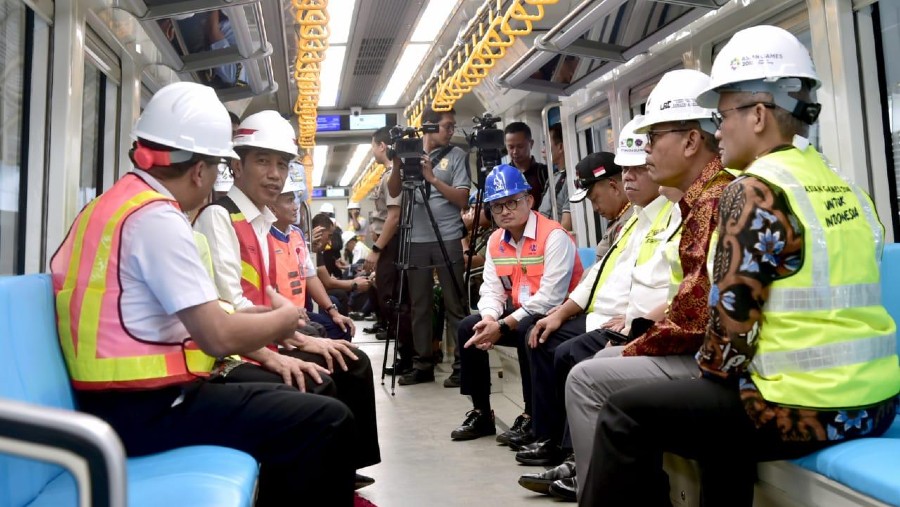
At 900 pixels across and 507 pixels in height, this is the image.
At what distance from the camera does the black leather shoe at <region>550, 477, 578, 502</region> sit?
130 inches

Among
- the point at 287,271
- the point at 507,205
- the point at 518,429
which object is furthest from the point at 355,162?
the point at 287,271

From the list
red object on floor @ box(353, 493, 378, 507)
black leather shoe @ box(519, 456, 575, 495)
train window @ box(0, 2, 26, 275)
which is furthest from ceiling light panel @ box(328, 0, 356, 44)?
black leather shoe @ box(519, 456, 575, 495)

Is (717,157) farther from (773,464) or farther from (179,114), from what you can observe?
(179,114)

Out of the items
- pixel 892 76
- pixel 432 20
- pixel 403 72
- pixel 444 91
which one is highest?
pixel 403 72

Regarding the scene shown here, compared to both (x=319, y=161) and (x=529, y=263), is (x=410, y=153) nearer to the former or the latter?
(x=529, y=263)

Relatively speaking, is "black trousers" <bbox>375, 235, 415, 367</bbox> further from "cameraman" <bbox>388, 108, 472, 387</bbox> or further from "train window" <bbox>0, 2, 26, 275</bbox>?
"train window" <bbox>0, 2, 26, 275</bbox>

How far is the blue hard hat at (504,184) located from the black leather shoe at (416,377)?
239 centimetres

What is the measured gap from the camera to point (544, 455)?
3902 mm

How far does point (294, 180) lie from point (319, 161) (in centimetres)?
1453

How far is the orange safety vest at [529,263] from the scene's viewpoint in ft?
15.1

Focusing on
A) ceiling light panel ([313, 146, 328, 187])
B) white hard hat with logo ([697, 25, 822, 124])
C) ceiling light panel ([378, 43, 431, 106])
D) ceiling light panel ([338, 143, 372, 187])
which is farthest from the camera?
ceiling light panel ([313, 146, 328, 187])

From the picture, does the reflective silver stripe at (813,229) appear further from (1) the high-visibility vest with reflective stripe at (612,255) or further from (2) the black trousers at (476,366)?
(2) the black trousers at (476,366)

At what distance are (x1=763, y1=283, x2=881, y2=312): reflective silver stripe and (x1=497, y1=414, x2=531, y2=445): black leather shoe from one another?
8.12ft

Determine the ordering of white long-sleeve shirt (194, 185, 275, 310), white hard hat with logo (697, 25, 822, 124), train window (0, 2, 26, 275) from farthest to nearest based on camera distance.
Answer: train window (0, 2, 26, 275) < white long-sleeve shirt (194, 185, 275, 310) < white hard hat with logo (697, 25, 822, 124)
